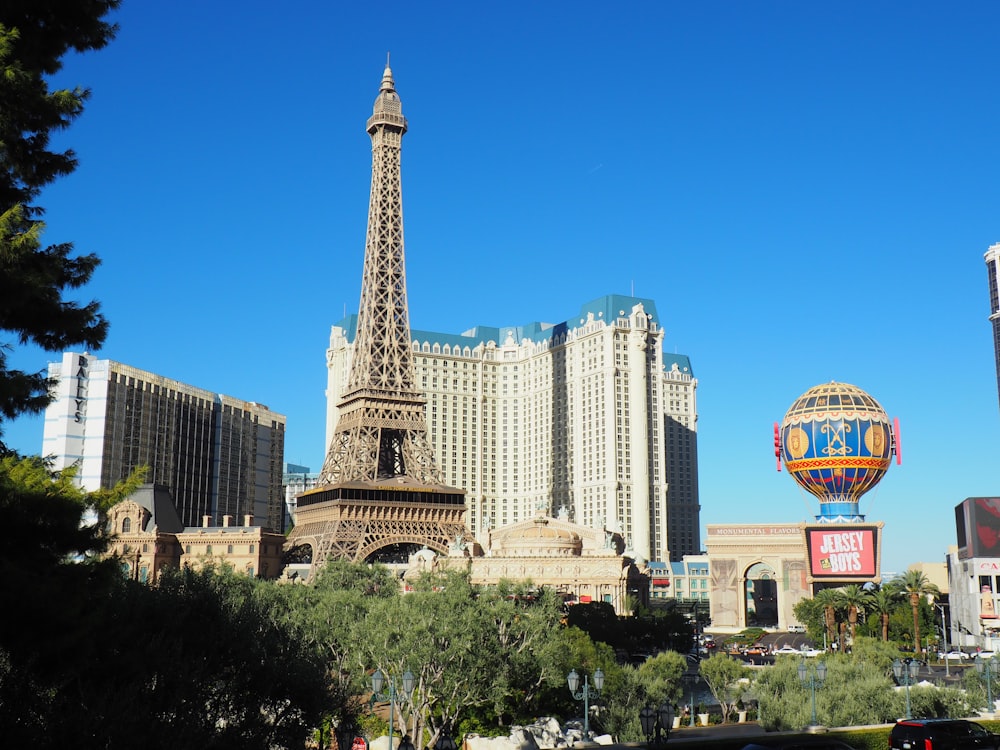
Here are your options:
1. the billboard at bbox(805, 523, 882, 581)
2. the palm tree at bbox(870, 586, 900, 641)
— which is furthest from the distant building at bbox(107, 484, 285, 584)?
the palm tree at bbox(870, 586, 900, 641)

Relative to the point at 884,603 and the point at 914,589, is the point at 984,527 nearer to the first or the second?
the point at 914,589

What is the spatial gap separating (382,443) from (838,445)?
52971mm

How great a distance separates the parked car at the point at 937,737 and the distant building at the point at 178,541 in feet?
333

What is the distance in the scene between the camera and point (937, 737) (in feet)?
103

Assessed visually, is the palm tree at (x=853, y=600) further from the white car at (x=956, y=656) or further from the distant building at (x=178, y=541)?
the distant building at (x=178, y=541)

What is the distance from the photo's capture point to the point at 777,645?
103438 mm

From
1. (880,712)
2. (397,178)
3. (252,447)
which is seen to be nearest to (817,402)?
(397,178)

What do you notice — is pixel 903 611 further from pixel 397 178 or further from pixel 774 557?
pixel 397 178

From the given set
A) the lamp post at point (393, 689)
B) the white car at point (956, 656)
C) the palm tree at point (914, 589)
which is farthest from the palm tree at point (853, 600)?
Result: the lamp post at point (393, 689)

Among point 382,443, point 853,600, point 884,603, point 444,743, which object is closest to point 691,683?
point 853,600

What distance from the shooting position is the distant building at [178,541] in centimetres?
12431

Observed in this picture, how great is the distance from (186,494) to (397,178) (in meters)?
74.1

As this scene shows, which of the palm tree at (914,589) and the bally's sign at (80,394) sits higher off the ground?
the bally's sign at (80,394)

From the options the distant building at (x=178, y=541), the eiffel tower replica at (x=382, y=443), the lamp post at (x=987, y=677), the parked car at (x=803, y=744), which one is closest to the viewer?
the parked car at (x=803, y=744)
